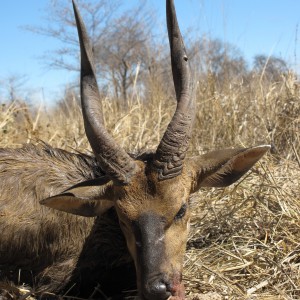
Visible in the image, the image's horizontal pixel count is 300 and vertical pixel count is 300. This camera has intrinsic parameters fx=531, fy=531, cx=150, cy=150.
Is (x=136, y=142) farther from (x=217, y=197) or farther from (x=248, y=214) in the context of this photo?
(x=248, y=214)

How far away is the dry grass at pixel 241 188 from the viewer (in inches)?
161

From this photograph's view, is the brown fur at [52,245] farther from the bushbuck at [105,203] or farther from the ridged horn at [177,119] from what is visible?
the ridged horn at [177,119]

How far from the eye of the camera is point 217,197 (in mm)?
5617

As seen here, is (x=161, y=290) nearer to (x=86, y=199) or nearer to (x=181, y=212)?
(x=181, y=212)

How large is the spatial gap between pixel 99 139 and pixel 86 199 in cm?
42

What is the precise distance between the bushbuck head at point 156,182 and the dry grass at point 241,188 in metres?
A: 0.63

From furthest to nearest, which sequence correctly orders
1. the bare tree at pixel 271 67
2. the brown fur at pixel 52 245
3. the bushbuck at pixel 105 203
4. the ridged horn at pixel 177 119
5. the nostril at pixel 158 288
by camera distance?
the bare tree at pixel 271 67
the brown fur at pixel 52 245
the ridged horn at pixel 177 119
the bushbuck at pixel 105 203
the nostril at pixel 158 288

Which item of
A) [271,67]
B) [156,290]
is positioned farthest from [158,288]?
[271,67]

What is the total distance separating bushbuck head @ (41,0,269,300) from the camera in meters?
3.17

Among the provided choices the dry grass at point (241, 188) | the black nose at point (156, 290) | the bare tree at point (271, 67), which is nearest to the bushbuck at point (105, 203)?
the black nose at point (156, 290)

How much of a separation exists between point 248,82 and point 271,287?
17.3 feet

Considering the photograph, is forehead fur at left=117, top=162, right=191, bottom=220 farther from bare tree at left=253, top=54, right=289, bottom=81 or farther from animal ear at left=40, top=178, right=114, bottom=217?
bare tree at left=253, top=54, right=289, bottom=81

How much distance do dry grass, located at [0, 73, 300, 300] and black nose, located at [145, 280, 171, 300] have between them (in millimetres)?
872

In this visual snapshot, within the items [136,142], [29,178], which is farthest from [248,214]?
[136,142]
